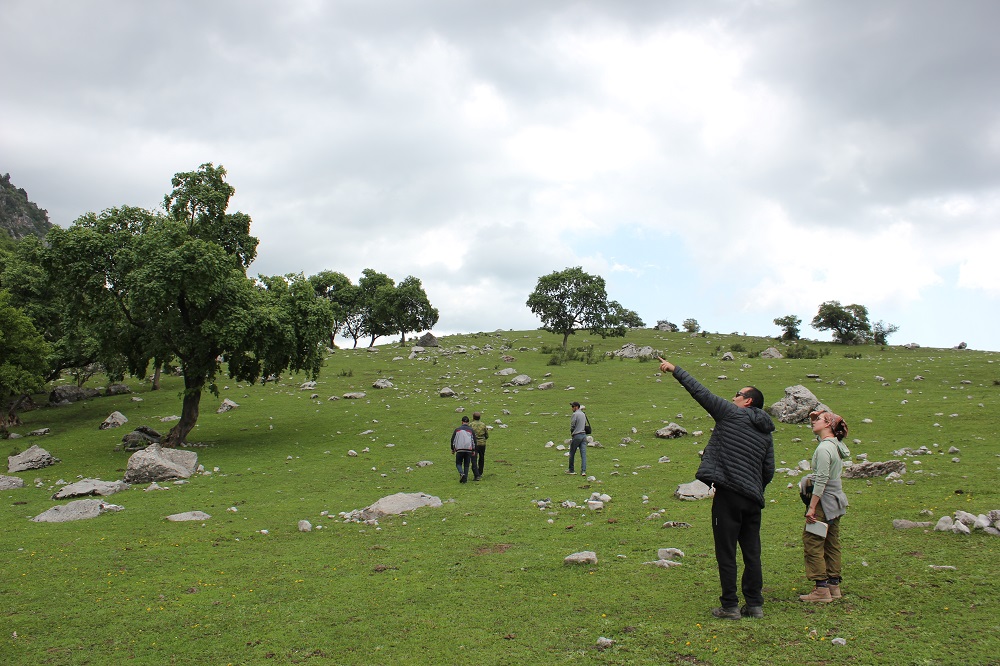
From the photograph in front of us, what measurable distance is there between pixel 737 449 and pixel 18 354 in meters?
38.0

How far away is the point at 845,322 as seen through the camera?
65.9 m

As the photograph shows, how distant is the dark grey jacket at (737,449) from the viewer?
7.95 metres

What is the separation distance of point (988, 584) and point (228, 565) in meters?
12.9

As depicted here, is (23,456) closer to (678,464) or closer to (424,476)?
(424,476)

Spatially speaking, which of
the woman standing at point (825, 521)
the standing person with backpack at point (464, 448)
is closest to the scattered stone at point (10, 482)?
the standing person with backpack at point (464, 448)

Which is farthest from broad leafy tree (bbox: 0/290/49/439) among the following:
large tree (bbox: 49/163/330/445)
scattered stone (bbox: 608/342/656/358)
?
scattered stone (bbox: 608/342/656/358)

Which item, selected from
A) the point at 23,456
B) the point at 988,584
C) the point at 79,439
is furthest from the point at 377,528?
the point at 79,439

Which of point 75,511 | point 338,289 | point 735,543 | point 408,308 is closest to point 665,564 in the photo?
point 735,543

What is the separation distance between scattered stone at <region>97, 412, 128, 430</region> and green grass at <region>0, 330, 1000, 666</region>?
6593 millimetres

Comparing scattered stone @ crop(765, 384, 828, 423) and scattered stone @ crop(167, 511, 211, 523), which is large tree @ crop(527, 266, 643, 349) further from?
scattered stone @ crop(167, 511, 211, 523)

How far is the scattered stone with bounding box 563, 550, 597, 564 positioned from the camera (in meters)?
10.7

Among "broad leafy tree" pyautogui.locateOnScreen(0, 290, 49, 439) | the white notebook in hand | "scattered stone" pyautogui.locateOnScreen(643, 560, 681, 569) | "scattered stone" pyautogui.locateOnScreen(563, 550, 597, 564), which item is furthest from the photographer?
"broad leafy tree" pyautogui.locateOnScreen(0, 290, 49, 439)

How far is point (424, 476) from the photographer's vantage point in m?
20.7

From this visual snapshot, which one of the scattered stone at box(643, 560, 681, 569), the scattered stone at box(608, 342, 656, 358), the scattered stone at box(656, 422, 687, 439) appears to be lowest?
the scattered stone at box(643, 560, 681, 569)
